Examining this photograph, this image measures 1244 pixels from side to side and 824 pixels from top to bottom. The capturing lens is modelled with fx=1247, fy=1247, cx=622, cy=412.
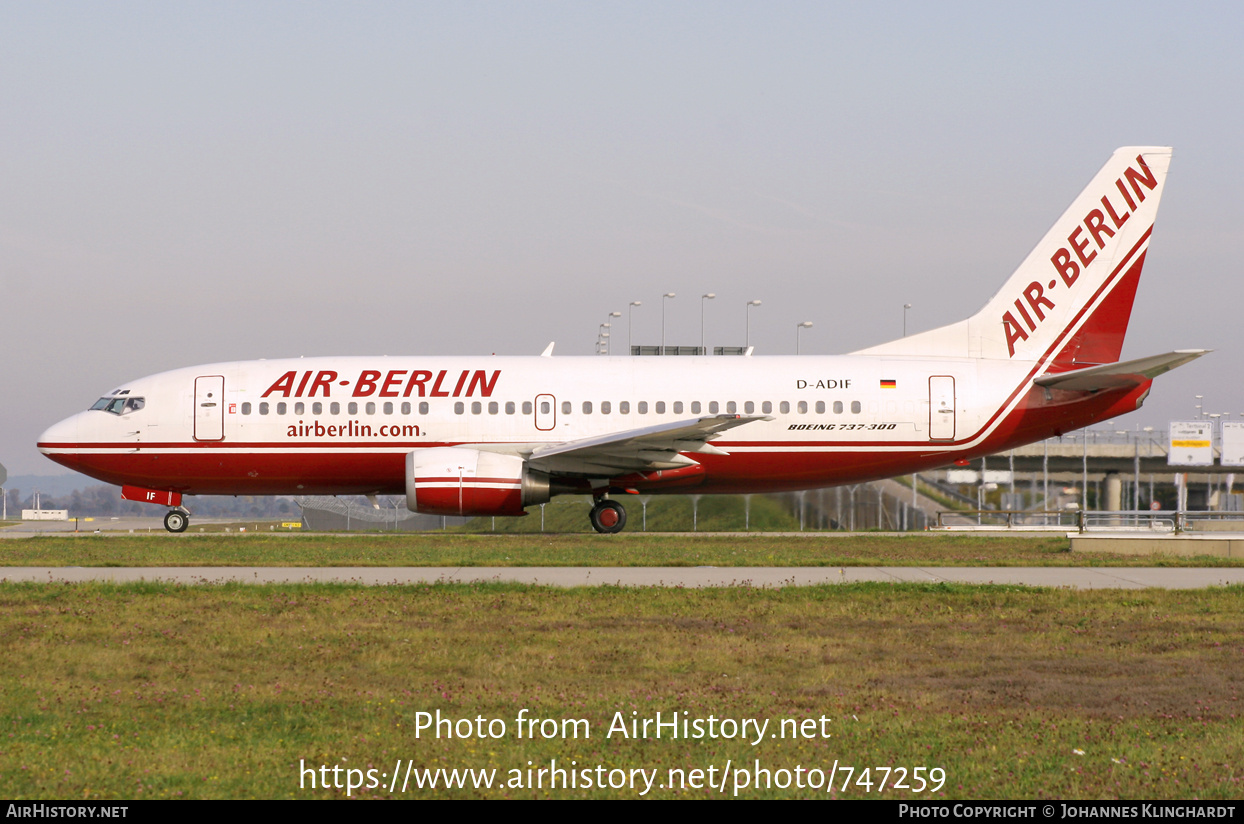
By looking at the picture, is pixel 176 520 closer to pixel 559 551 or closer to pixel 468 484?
pixel 468 484

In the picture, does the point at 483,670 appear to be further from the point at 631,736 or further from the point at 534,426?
the point at 534,426

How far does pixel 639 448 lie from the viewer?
29219 mm

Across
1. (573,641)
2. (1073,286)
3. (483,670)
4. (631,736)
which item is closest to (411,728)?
(631,736)

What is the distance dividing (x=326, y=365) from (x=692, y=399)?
915 cm

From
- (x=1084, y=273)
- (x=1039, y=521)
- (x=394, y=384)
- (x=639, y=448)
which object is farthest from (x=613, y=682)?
(x=1039, y=521)

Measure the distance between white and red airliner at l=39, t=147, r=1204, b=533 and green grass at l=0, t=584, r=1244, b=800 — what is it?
13691 millimetres

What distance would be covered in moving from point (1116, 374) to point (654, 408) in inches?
426

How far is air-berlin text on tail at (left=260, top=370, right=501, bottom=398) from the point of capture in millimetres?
30406

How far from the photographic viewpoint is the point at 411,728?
28.0ft

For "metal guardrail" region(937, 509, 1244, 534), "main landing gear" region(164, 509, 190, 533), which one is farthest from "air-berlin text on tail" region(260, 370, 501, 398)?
"metal guardrail" region(937, 509, 1244, 534)

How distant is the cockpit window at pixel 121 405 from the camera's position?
30.8 meters

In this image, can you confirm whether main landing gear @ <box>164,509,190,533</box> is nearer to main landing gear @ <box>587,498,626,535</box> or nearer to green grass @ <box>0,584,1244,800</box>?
main landing gear @ <box>587,498,626,535</box>

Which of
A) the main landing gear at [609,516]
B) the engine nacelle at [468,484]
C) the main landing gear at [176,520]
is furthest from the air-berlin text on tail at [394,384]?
the main landing gear at [176,520]

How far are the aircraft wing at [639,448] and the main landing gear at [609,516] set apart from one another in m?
1.27
